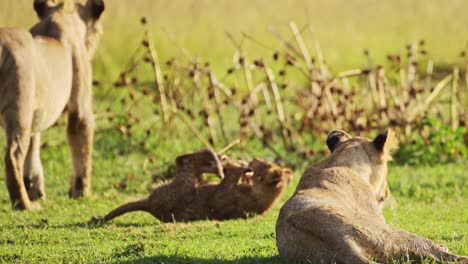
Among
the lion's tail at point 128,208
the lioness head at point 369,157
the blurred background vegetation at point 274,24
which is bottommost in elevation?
the blurred background vegetation at point 274,24

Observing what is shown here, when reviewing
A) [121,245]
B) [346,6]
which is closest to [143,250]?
[121,245]

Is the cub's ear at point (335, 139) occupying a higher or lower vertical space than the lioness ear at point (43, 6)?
lower

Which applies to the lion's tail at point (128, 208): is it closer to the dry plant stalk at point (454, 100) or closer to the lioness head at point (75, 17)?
the lioness head at point (75, 17)

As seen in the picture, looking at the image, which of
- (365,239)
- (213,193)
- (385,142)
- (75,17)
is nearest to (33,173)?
(75,17)

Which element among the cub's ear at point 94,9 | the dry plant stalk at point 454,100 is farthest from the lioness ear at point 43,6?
the dry plant stalk at point 454,100

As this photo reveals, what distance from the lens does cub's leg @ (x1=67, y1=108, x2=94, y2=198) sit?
1162 centimetres

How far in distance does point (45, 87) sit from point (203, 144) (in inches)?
134

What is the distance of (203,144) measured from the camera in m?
13.8

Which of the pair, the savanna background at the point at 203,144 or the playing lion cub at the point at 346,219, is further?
the savanna background at the point at 203,144

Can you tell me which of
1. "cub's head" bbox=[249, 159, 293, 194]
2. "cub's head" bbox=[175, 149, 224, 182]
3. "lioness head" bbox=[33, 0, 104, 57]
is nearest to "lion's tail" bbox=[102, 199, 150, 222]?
"cub's head" bbox=[175, 149, 224, 182]

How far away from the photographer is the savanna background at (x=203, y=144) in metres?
8.65

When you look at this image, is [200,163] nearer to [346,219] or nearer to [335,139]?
[335,139]

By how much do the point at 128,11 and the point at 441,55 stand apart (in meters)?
7.35

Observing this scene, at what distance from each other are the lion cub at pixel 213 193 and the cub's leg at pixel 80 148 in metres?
1.97
